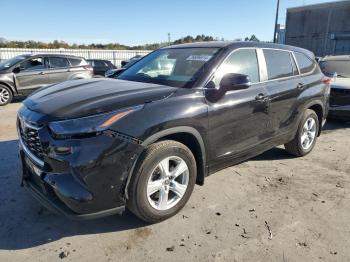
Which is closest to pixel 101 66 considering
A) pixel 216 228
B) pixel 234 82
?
pixel 234 82

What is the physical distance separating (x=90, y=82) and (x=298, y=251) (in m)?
2.84

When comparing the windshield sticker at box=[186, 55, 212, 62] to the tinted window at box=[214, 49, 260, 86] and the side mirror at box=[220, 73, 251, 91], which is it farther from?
the side mirror at box=[220, 73, 251, 91]

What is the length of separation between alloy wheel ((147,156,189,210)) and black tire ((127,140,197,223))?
2.0 inches

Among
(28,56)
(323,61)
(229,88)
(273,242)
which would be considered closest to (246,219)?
(273,242)

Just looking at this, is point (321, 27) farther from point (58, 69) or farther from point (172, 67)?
point (172, 67)

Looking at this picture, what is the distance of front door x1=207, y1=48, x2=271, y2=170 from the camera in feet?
12.5

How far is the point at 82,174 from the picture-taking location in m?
2.86

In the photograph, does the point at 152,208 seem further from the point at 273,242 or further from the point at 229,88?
the point at 229,88

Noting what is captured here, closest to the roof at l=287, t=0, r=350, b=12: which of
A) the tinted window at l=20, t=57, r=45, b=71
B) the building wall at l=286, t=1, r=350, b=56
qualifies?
the building wall at l=286, t=1, r=350, b=56

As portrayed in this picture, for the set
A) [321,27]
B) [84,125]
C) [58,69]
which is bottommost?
[58,69]

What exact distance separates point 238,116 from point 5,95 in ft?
29.4

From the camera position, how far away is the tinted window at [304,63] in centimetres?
533

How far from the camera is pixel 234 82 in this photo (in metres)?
3.66

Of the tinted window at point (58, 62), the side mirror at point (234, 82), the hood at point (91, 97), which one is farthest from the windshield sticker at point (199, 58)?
the tinted window at point (58, 62)
